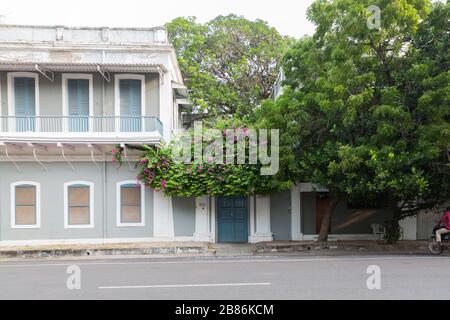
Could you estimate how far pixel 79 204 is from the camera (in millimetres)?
15656

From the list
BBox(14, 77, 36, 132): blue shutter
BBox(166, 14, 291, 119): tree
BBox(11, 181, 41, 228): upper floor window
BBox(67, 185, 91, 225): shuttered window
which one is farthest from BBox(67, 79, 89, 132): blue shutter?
BBox(166, 14, 291, 119): tree

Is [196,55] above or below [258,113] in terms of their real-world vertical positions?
above

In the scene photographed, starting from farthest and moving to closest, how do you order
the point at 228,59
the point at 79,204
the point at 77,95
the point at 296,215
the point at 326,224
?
the point at 228,59
the point at 296,215
the point at 77,95
the point at 79,204
the point at 326,224

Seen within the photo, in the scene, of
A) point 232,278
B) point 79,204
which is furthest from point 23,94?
point 232,278

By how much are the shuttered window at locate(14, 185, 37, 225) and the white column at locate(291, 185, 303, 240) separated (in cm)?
1004

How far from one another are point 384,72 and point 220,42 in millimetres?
15492

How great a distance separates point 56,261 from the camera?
1261 centimetres

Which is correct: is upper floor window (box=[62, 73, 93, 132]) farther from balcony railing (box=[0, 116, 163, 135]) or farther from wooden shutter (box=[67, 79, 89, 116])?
balcony railing (box=[0, 116, 163, 135])

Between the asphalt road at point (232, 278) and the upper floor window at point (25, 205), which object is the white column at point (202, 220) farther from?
the upper floor window at point (25, 205)

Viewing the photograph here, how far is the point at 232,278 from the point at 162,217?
7.32m

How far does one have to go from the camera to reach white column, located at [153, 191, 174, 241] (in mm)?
15766

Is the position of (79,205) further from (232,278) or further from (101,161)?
(232,278)

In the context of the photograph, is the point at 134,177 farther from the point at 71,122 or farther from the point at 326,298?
the point at 326,298

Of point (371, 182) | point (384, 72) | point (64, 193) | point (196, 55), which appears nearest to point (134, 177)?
point (64, 193)
